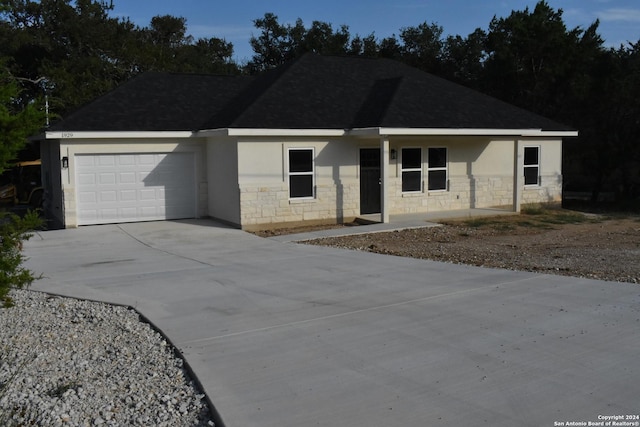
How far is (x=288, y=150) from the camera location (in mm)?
17938

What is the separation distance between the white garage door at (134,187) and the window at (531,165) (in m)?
11.6

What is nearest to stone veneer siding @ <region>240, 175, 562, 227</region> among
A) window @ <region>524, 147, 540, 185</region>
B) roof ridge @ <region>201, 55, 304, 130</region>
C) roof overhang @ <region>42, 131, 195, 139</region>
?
window @ <region>524, 147, 540, 185</region>

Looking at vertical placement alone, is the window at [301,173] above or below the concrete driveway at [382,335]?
above

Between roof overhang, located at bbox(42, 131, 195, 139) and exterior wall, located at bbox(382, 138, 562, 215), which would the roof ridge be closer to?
roof overhang, located at bbox(42, 131, 195, 139)

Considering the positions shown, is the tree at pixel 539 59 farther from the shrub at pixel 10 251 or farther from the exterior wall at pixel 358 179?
the shrub at pixel 10 251

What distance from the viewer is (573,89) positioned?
27.8 metres

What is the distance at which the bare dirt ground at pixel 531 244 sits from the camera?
37.8ft

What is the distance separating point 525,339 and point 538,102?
2577 cm

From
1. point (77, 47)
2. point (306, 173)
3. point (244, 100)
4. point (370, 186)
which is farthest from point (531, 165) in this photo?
point (77, 47)

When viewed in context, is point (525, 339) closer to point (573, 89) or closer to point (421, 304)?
point (421, 304)

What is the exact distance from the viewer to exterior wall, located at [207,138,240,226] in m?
17.5

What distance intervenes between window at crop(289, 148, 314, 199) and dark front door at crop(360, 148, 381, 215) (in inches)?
70.7

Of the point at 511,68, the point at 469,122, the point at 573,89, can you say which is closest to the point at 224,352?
the point at 469,122

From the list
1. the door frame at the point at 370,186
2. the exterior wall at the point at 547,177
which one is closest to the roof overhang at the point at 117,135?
the door frame at the point at 370,186
